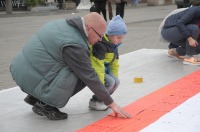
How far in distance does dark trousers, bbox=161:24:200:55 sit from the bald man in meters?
2.76

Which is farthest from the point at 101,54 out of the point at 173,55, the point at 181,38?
the point at 173,55

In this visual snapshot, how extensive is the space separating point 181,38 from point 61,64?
3168 millimetres

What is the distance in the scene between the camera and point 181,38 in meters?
6.57

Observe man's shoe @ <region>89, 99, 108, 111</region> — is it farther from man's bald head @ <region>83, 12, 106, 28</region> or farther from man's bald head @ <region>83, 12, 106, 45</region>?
man's bald head @ <region>83, 12, 106, 28</region>

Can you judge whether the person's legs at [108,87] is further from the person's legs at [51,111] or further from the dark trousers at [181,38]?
the dark trousers at [181,38]

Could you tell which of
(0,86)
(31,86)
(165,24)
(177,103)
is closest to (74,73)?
(31,86)

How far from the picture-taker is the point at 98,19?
370 centimetres

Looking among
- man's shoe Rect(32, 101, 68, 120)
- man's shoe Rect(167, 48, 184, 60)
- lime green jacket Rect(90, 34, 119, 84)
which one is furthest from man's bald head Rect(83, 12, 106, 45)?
man's shoe Rect(167, 48, 184, 60)

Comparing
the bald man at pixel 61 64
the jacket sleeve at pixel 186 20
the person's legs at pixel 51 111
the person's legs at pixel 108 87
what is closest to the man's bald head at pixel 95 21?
the bald man at pixel 61 64

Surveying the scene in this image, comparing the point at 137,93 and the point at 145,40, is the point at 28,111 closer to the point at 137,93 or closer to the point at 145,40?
the point at 137,93

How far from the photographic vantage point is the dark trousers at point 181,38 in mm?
6355

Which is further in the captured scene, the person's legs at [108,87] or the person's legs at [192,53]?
the person's legs at [192,53]

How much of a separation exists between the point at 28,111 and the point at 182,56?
331 centimetres

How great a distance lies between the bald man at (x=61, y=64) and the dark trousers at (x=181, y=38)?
2.76 metres
